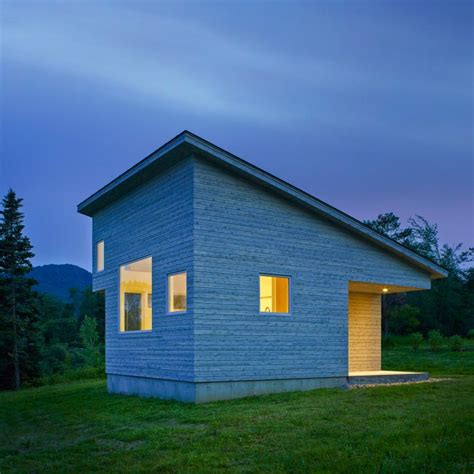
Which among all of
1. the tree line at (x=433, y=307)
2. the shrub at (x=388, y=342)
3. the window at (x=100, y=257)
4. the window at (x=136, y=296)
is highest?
the window at (x=100, y=257)

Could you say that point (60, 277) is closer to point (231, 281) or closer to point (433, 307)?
point (433, 307)

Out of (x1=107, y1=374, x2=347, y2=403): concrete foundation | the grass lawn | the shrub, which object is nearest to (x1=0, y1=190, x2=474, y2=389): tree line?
the shrub

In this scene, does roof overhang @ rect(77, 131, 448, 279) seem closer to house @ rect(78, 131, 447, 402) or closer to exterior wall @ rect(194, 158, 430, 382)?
house @ rect(78, 131, 447, 402)

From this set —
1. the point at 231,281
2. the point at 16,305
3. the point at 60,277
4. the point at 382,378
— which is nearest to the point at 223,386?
the point at 231,281

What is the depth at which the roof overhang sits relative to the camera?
1247cm

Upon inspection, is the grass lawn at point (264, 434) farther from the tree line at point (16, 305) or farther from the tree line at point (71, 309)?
the tree line at point (71, 309)

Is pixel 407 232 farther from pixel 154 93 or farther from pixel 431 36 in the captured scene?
pixel 154 93

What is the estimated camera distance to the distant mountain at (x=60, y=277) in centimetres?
16412

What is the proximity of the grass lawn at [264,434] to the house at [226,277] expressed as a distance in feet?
3.09

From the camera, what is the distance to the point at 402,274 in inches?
650

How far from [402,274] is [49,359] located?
3514cm

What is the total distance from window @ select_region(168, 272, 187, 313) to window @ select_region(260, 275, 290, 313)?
1.89m

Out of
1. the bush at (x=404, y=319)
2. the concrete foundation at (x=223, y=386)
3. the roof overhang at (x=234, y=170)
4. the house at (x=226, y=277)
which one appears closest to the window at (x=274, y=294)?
the house at (x=226, y=277)

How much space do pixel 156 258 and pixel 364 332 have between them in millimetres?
7699
